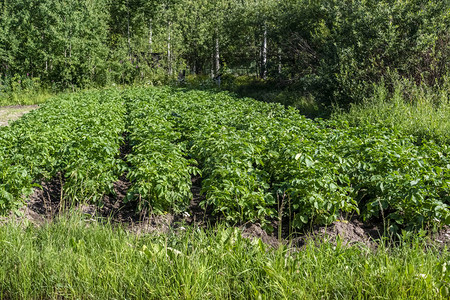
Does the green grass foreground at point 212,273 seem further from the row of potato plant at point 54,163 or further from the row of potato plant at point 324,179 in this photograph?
the row of potato plant at point 54,163

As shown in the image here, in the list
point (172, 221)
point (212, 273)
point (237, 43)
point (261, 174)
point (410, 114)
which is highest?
→ point (237, 43)

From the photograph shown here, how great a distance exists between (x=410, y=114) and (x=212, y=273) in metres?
7.96

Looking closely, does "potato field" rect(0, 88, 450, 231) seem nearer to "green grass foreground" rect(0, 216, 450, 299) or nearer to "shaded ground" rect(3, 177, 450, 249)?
"shaded ground" rect(3, 177, 450, 249)

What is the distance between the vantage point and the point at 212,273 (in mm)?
2920

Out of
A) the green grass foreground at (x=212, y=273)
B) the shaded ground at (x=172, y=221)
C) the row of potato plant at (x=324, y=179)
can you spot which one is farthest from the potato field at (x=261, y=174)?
the green grass foreground at (x=212, y=273)

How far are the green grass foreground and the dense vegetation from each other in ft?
33.2

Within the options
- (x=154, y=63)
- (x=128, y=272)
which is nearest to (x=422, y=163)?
(x=128, y=272)

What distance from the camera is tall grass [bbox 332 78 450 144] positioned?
8.20 meters

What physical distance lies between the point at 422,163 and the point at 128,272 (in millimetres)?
4021

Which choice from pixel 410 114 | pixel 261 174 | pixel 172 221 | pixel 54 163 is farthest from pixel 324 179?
pixel 410 114

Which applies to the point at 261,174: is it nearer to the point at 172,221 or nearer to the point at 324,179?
the point at 324,179

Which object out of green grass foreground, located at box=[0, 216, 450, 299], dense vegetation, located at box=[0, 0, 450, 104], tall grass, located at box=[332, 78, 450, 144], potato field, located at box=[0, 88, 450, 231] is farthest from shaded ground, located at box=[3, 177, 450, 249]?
dense vegetation, located at box=[0, 0, 450, 104]

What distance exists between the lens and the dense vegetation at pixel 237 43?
12.6 meters

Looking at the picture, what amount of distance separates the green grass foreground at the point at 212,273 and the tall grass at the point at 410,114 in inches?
196
